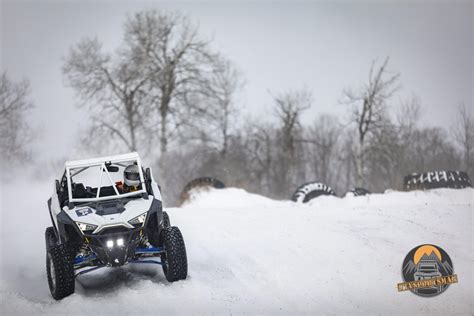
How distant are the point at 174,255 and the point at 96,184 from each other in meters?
2.89

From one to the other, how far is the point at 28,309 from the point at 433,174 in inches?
639

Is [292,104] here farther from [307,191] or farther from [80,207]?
[80,207]

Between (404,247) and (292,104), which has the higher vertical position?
(292,104)

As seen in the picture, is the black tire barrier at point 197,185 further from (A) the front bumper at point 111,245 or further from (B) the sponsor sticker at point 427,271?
(A) the front bumper at point 111,245

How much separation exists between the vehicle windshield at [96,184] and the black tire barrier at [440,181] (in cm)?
1254

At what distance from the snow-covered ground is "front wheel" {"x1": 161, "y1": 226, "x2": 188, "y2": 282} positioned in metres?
0.22

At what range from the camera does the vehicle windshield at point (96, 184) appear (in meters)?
9.87

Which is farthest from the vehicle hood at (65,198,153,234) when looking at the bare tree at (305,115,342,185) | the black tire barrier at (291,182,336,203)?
the bare tree at (305,115,342,185)

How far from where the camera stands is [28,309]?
827 centimetres

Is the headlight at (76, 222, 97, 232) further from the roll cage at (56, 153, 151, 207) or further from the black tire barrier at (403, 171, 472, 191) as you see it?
the black tire barrier at (403, 171, 472, 191)

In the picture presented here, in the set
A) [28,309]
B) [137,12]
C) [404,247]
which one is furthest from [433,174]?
[137,12]

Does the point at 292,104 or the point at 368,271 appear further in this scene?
the point at 292,104

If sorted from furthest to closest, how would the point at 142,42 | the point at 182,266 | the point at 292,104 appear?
the point at 292,104, the point at 142,42, the point at 182,266

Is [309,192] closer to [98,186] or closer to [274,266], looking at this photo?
[274,266]
